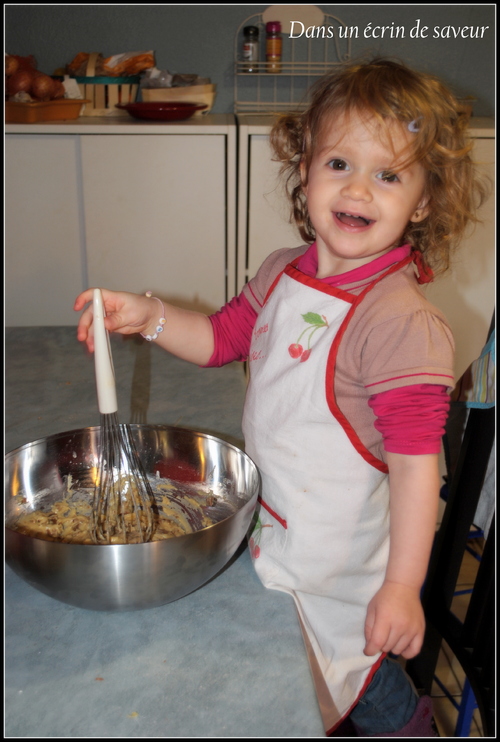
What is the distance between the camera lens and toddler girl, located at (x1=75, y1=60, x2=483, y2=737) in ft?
2.09

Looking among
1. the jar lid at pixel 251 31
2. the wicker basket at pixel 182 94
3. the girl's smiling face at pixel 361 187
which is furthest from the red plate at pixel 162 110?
the girl's smiling face at pixel 361 187

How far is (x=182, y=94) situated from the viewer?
233cm

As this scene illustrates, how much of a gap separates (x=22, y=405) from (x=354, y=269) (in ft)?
1.68

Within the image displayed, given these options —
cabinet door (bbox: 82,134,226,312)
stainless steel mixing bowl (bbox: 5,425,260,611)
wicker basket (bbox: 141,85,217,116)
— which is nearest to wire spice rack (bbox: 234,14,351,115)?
wicker basket (bbox: 141,85,217,116)

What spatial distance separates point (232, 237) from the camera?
221cm

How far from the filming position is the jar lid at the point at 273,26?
234 centimetres

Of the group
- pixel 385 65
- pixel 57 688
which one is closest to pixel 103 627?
pixel 57 688

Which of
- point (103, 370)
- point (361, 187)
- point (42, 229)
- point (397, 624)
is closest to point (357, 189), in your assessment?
point (361, 187)

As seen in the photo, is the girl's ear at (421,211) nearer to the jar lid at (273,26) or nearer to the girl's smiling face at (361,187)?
the girl's smiling face at (361,187)

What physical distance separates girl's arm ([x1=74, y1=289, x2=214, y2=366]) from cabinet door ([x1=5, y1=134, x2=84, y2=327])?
1447mm

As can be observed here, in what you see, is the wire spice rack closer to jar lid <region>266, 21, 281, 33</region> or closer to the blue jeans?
jar lid <region>266, 21, 281, 33</region>

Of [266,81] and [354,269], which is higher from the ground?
[266,81]

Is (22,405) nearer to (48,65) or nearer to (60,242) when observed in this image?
(60,242)

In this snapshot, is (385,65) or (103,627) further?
(385,65)
